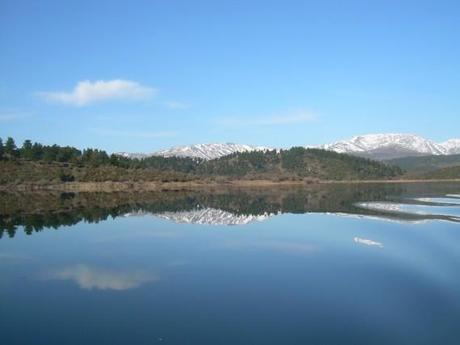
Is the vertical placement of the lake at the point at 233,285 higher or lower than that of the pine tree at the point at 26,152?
lower

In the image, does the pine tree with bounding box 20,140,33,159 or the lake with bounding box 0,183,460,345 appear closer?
the lake with bounding box 0,183,460,345

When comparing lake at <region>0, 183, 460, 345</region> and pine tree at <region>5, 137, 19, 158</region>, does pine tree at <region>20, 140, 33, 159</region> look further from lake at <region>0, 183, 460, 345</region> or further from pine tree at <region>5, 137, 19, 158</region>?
lake at <region>0, 183, 460, 345</region>

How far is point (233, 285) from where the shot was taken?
20.8 metres

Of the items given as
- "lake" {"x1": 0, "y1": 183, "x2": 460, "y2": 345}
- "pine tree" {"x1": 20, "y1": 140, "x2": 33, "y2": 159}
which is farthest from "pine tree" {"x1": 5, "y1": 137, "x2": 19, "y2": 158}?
"lake" {"x1": 0, "y1": 183, "x2": 460, "y2": 345}

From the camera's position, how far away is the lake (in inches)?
582

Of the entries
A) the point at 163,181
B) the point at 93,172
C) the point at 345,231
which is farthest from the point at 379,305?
the point at 163,181

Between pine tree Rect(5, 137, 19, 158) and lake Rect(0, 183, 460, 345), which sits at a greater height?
pine tree Rect(5, 137, 19, 158)

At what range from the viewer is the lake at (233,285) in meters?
14.8

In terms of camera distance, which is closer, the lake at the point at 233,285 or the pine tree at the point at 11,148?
the lake at the point at 233,285

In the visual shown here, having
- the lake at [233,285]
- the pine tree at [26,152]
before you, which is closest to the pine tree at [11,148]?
the pine tree at [26,152]

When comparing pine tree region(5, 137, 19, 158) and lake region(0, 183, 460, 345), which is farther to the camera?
pine tree region(5, 137, 19, 158)

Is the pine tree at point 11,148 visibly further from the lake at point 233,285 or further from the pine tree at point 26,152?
the lake at point 233,285

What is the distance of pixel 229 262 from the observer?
26.0m

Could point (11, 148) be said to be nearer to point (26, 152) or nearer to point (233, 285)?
point (26, 152)
